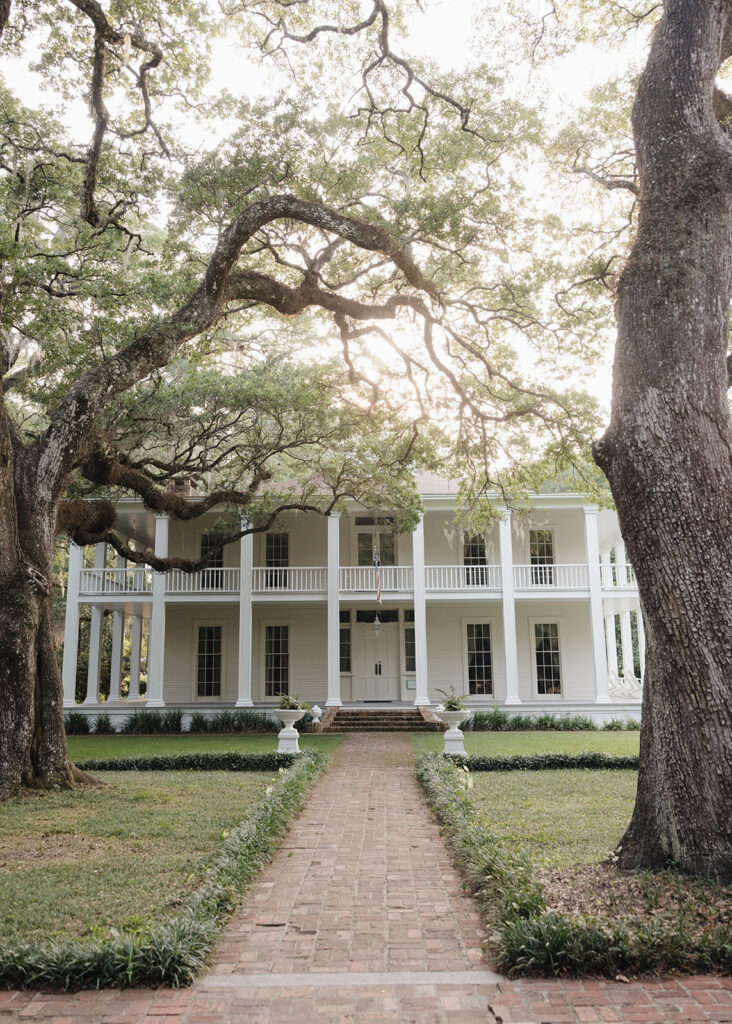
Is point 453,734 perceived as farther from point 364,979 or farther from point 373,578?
point 364,979

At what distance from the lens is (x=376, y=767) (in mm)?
10789

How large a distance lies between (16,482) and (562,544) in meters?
15.0

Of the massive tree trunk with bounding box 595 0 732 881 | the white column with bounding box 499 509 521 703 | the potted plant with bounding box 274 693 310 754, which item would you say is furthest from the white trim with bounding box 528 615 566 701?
the massive tree trunk with bounding box 595 0 732 881

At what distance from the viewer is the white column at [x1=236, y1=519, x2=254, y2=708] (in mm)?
17781

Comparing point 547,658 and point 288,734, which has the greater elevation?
point 547,658

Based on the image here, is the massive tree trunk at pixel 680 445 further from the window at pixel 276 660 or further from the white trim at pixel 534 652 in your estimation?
the window at pixel 276 660

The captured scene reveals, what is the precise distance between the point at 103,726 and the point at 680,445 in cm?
1582

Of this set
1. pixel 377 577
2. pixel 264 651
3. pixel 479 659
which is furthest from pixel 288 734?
pixel 479 659

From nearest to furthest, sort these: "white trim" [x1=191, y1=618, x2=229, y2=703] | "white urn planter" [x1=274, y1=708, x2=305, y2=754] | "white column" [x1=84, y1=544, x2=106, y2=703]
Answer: "white urn planter" [x1=274, y1=708, x2=305, y2=754]
"white column" [x1=84, y1=544, x2=106, y2=703]
"white trim" [x1=191, y1=618, x2=229, y2=703]

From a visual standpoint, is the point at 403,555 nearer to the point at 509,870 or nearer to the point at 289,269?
the point at 289,269

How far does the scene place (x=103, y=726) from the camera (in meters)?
17.3

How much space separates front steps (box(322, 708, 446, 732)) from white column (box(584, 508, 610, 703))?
4280 millimetres

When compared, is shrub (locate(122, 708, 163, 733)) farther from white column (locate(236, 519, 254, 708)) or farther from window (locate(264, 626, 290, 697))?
window (locate(264, 626, 290, 697))

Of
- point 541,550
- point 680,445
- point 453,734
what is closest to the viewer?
point 680,445
